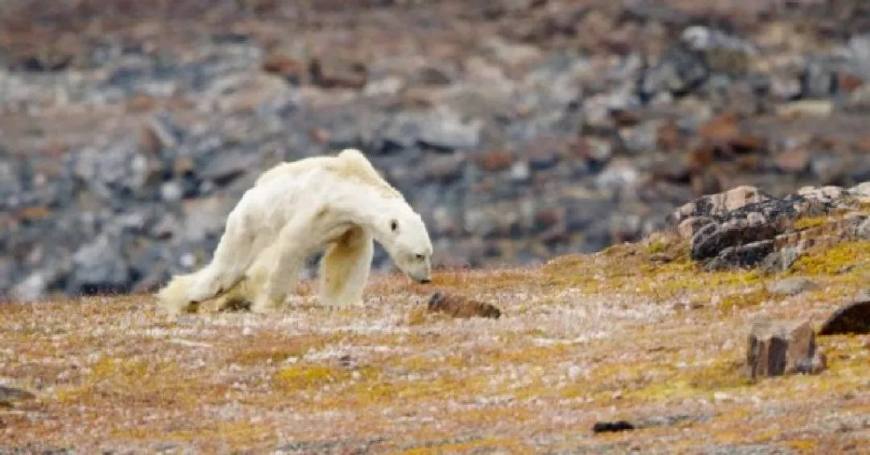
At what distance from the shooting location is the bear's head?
130 ft

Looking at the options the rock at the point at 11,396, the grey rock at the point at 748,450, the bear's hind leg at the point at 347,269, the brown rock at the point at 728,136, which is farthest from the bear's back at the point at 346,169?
the brown rock at the point at 728,136

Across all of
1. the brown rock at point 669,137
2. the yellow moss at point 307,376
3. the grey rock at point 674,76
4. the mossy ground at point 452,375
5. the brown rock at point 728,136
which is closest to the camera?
the mossy ground at point 452,375

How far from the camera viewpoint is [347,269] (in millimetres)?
40562

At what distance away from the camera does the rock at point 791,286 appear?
36.4 metres

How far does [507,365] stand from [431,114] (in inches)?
3761

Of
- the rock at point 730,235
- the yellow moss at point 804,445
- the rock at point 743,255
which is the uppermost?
the rock at point 730,235

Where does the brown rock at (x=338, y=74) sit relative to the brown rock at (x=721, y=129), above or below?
above

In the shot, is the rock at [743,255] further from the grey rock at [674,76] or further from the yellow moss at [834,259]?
the grey rock at [674,76]

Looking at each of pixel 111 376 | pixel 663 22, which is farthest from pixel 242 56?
pixel 111 376

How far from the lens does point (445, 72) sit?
137125 millimetres

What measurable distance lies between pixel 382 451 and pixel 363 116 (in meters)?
101

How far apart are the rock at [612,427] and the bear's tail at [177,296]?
49.7ft

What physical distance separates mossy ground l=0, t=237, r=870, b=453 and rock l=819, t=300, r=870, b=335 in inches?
17.5

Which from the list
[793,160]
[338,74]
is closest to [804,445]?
[793,160]
